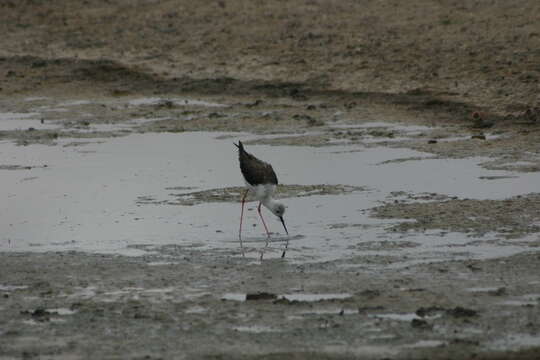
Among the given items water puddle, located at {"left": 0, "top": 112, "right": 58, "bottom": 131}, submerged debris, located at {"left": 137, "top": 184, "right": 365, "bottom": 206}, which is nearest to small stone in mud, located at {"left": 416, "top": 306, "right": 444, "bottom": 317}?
submerged debris, located at {"left": 137, "top": 184, "right": 365, "bottom": 206}

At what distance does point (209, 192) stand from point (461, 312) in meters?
6.07

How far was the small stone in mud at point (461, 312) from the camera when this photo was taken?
8.99 m

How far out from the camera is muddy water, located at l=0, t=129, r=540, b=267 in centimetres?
1189

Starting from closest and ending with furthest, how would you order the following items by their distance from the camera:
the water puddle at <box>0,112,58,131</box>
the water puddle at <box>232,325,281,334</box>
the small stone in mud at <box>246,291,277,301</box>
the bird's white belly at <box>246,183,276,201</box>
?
the water puddle at <box>232,325,281,334</box> → the small stone in mud at <box>246,291,277,301</box> → the bird's white belly at <box>246,183,276,201</box> → the water puddle at <box>0,112,58,131</box>

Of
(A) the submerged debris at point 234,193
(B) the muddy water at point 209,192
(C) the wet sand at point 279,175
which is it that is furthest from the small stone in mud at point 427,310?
(A) the submerged debris at point 234,193

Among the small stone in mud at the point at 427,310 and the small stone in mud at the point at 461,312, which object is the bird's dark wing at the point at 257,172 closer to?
the small stone in mud at the point at 427,310

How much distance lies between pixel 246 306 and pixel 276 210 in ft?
10.7

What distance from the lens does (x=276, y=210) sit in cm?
1271

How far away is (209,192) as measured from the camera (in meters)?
14.7

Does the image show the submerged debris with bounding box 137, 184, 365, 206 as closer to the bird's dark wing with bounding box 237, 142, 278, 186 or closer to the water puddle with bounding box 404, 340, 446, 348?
the bird's dark wing with bounding box 237, 142, 278, 186

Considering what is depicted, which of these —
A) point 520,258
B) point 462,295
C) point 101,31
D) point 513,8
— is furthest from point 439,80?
point 462,295

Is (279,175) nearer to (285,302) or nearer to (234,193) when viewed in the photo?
(234,193)

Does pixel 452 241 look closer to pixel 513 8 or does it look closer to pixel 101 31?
pixel 513 8

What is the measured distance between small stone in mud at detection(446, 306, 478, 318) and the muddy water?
1831 mm
